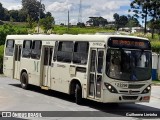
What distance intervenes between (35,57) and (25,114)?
7.42 meters

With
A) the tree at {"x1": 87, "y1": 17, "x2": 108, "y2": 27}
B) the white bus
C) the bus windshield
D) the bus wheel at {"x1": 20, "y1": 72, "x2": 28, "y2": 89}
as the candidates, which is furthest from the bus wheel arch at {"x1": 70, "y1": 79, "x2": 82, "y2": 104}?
the tree at {"x1": 87, "y1": 17, "x2": 108, "y2": 27}

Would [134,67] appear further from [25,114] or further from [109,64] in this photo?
[25,114]

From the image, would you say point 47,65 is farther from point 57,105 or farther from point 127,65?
point 127,65

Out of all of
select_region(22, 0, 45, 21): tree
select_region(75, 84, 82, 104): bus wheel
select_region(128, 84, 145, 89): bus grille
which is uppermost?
select_region(22, 0, 45, 21): tree

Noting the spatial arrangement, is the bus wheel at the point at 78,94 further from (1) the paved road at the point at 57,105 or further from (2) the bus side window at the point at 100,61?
(2) the bus side window at the point at 100,61

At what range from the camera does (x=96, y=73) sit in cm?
1559

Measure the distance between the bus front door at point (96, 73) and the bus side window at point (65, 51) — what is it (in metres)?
1.86

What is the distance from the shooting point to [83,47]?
16.8 metres

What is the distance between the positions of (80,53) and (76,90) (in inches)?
59.4

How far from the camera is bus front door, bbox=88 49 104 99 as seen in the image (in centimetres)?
1539

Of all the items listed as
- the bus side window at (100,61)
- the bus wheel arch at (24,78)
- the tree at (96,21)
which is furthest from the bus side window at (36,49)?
the tree at (96,21)

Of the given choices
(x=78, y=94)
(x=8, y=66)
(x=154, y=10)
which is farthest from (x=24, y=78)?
(x=154, y=10)

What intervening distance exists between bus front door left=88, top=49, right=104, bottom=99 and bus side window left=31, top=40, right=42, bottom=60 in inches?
196

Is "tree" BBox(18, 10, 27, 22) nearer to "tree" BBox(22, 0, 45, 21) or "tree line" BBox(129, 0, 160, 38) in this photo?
"tree" BBox(22, 0, 45, 21)
